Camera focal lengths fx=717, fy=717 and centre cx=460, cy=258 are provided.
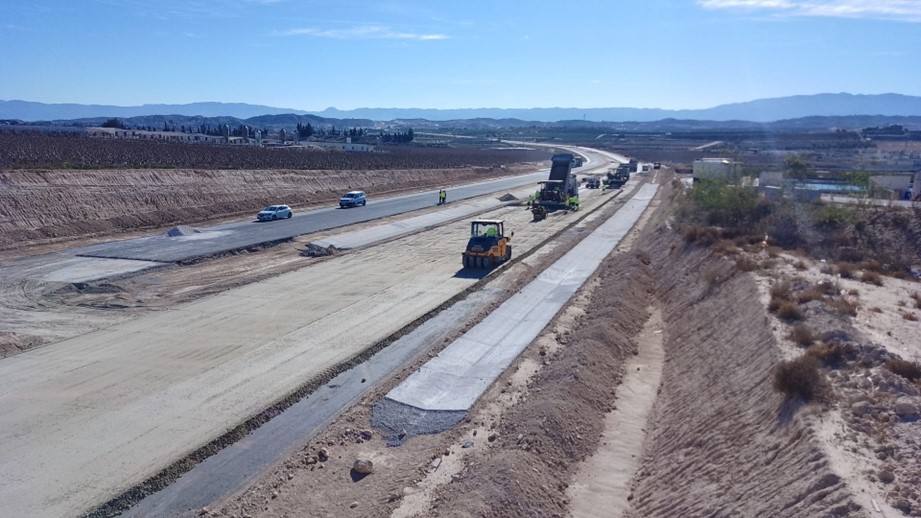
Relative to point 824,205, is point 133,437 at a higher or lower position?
lower

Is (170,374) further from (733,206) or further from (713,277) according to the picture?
(733,206)

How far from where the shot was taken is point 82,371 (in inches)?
755

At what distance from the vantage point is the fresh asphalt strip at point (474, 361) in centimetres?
1631

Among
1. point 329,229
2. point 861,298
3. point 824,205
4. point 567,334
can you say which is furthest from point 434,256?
point 861,298

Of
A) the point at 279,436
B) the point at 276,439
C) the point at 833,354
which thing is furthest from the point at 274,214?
the point at 833,354

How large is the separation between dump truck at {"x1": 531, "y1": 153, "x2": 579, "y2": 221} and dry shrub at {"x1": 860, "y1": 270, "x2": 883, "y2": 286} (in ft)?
104

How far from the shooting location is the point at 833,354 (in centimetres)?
1494

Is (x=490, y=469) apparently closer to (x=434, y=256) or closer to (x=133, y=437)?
(x=133, y=437)

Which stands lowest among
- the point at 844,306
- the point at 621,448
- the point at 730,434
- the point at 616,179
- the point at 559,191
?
the point at 616,179

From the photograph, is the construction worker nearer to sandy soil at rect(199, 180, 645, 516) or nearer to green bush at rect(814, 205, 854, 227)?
green bush at rect(814, 205, 854, 227)

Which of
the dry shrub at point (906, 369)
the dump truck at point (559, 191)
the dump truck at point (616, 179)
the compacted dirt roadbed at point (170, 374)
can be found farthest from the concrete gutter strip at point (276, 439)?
the dump truck at point (616, 179)

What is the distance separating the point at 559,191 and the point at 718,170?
1210cm

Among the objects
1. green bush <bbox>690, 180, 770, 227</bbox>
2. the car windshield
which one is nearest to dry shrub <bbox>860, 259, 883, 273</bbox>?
green bush <bbox>690, 180, 770, 227</bbox>

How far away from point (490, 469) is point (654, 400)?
6.58 meters
